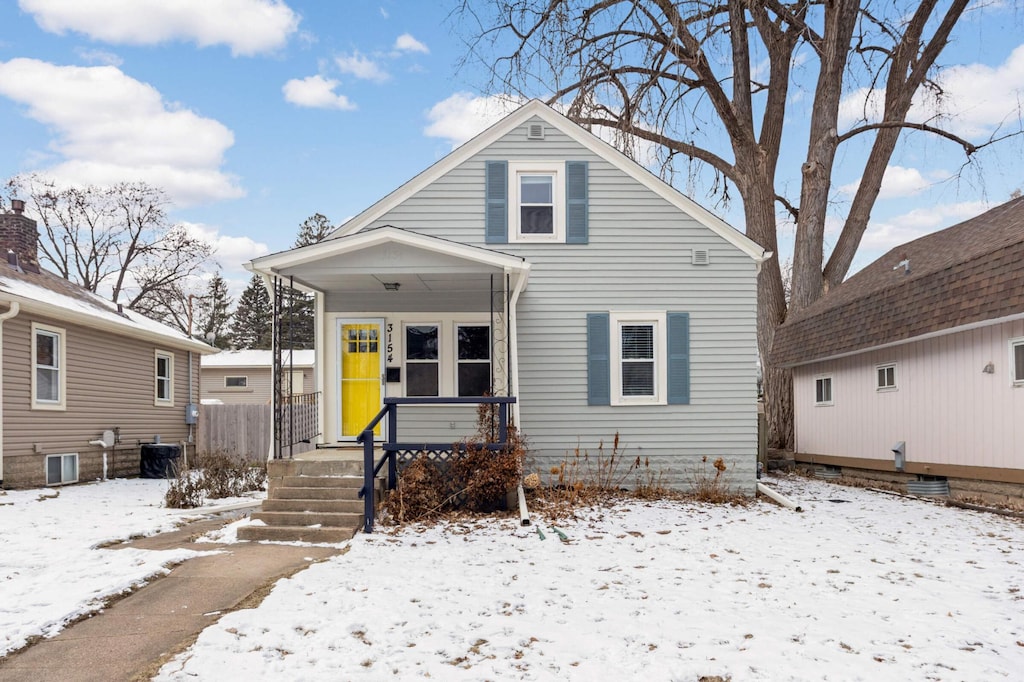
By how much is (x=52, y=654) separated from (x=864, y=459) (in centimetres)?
1254

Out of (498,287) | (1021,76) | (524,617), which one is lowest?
(524,617)

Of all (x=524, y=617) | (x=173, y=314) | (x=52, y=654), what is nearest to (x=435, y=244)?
(x=524, y=617)

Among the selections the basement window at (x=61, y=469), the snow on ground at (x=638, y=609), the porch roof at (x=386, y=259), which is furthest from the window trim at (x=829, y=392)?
the basement window at (x=61, y=469)

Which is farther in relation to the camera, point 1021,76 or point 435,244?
point 1021,76

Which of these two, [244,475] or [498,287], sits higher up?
[498,287]

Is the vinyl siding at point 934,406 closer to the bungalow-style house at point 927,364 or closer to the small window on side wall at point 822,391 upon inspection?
the bungalow-style house at point 927,364

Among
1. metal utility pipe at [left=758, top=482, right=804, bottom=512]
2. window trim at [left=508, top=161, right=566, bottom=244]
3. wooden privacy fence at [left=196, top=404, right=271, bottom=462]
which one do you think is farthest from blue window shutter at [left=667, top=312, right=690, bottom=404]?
wooden privacy fence at [left=196, top=404, right=271, bottom=462]

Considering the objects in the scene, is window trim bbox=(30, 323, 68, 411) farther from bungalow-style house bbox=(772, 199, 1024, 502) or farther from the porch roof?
bungalow-style house bbox=(772, 199, 1024, 502)

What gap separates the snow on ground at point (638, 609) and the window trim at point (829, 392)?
6292mm

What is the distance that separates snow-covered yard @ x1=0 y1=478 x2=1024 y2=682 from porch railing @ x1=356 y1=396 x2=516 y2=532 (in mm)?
532

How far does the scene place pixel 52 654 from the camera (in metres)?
4.21

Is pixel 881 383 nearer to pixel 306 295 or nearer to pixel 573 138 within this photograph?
pixel 573 138

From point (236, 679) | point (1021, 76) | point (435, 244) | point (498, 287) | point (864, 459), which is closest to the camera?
point (236, 679)

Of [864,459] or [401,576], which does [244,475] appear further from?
[864,459]
